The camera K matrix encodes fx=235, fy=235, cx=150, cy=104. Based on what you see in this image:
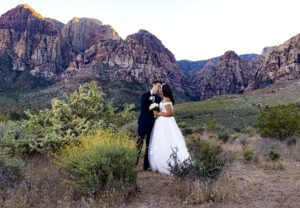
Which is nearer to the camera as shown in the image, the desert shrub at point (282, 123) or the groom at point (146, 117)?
the groom at point (146, 117)

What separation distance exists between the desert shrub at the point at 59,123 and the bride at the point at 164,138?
6.97ft

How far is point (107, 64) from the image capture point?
101m

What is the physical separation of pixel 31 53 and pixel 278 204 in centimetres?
14304

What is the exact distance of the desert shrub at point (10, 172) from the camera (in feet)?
15.2

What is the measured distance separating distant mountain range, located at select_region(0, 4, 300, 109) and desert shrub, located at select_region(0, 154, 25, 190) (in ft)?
200

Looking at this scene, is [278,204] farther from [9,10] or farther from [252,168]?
[9,10]

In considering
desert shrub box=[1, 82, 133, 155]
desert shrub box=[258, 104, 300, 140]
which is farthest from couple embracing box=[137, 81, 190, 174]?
desert shrub box=[258, 104, 300, 140]

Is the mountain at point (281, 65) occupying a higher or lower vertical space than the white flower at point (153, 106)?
higher

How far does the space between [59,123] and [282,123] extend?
1179 cm

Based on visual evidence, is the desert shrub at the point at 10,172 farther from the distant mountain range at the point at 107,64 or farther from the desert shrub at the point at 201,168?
the distant mountain range at the point at 107,64

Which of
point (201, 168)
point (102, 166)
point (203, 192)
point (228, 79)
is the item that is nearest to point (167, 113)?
point (201, 168)

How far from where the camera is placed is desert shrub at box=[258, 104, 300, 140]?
13.0 meters

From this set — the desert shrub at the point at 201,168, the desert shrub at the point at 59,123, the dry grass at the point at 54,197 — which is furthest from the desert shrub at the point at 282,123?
the dry grass at the point at 54,197

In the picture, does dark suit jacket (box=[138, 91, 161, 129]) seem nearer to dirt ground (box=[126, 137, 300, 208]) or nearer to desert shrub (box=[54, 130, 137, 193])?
dirt ground (box=[126, 137, 300, 208])
